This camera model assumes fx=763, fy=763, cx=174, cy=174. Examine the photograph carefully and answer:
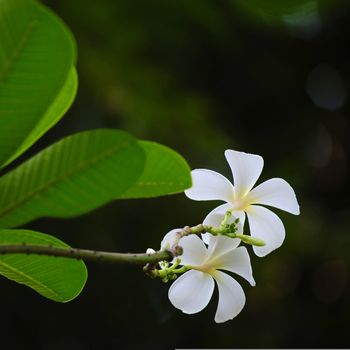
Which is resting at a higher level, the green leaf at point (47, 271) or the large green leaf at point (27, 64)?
the large green leaf at point (27, 64)

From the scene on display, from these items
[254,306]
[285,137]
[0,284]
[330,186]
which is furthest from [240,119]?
[0,284]

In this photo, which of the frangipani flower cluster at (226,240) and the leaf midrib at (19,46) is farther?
the frangipani flower cluster at (226,240)

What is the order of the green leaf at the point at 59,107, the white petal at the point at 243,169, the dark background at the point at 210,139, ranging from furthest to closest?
1. the dark background at the point at 210,139
2. the white petal at the point at 243,169
3. the green leaf at the point at 59,107

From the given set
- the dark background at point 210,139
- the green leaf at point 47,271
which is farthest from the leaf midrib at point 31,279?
the dark background at point 210,139

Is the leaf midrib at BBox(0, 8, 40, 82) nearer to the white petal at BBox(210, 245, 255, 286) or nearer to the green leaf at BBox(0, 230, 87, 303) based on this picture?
the green leaf at BBox(0, 230, 87, 303)

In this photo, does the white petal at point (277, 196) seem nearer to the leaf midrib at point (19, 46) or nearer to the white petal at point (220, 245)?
the white petal at point (220, 245)

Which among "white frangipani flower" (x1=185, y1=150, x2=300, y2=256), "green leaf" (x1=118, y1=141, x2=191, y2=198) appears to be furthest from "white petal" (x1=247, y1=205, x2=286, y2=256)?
"green leaf" (x1=118, y1=141, x2=191, y2=198)

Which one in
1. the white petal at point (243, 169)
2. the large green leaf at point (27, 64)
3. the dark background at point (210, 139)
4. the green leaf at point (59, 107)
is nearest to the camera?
the large green leaf at point (27, 64)

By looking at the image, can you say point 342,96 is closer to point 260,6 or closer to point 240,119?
point 240,119
